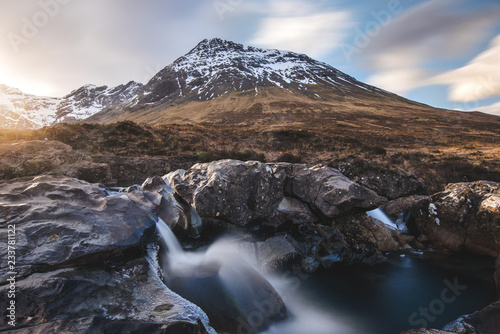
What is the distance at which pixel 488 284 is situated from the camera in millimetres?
10219

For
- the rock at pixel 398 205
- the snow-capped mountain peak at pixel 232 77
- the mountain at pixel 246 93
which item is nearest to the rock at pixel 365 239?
the rock at pixel 398 205

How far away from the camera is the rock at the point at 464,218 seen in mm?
11500

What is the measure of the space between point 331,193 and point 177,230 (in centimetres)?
779

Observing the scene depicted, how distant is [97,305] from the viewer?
5.45 metres

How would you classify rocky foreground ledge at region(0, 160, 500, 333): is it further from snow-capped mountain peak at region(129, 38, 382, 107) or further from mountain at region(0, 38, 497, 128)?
snow-capped mountain peak at region(129, 38, 382, 107)

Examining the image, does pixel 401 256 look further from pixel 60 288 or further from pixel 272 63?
pixel 272 63

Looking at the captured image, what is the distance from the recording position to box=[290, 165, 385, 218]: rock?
1200 centimetres

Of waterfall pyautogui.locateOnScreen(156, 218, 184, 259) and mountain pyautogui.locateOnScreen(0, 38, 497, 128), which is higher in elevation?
mountain pyautogui.locateOnScreen(0, 38, 497, 128)

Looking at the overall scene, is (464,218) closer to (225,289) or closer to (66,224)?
(225,289)

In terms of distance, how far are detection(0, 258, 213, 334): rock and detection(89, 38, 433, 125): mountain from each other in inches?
2514

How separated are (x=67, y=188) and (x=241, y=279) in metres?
7.51

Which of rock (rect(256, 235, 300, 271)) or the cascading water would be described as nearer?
the cascading water

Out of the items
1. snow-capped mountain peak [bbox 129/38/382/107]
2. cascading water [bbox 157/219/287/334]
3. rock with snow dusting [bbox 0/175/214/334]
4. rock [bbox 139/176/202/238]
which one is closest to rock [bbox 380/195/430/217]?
cascading water [bbox 157/219/287/334]

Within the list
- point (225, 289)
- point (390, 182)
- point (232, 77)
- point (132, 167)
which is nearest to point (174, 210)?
point (225, 289)
